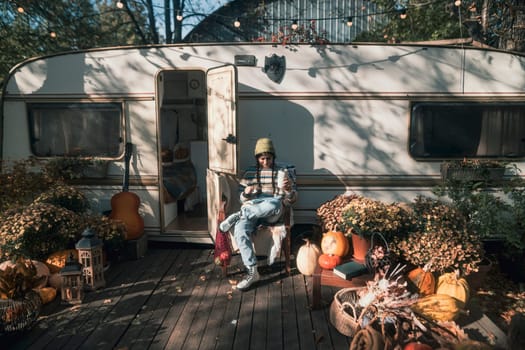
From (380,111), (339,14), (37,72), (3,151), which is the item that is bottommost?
(3,151)

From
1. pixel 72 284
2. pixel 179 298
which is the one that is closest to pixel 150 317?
pixel 179 298

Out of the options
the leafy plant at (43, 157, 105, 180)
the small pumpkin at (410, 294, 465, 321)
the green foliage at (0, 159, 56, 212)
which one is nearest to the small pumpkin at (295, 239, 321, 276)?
the small pumpkin at (410, 294, 465, 321)

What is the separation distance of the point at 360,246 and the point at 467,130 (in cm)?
258

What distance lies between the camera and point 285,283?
502 centimetres

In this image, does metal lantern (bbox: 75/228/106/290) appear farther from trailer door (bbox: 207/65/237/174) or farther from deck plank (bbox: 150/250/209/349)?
trailer door (bbox: 207/65/237/174)

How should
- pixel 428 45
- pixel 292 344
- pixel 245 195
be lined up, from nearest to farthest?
pixel 292 344 → pixel 245 195 → pixel 428 45

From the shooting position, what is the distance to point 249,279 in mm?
4844

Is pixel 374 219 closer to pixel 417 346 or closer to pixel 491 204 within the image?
pixel 491 204

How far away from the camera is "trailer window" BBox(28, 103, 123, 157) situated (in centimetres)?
626

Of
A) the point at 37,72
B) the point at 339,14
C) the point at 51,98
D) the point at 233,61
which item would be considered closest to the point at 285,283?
the point at 233,61

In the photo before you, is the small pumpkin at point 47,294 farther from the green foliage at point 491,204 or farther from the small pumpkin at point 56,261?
the green foliage at point 491,204

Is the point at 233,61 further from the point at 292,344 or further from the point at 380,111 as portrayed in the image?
the point at 292,344

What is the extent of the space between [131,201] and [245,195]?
1.81 metres

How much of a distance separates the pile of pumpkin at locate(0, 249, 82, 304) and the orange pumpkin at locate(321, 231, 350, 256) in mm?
3075
